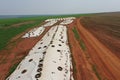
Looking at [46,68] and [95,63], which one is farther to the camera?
[95,63]

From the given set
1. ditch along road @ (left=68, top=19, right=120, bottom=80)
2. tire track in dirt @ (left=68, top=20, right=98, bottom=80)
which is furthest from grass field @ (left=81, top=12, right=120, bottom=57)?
tire track in dirt @ (left=68, top=20, right=98, bottom=80)

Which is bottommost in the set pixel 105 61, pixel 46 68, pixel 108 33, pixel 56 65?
pixel 108 33

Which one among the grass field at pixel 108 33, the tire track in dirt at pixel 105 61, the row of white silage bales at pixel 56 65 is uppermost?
the row of white silage bales at pixel 56 65

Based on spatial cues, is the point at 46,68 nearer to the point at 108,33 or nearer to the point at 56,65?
the point at 56,65

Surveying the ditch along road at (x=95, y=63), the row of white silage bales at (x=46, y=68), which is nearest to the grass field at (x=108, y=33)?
the ditch along road at (x=95, y=63)

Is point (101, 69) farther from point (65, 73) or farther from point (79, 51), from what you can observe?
point (79, 51)

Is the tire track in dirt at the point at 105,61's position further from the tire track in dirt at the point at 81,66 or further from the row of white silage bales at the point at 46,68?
the row of white silage bales at the point at 46,68

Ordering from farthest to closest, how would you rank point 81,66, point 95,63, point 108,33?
1. point 108,33
2. point 95,63
3. point 81,66

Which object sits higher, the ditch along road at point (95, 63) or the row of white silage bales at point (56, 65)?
the row of white silage bales at point (56, 65)

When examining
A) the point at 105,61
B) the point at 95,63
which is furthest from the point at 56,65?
the point at 105,61

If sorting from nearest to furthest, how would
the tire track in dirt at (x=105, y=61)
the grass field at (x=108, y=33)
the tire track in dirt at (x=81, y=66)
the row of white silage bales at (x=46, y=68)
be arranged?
1. the row of white silage bales at (x=46, y=68)
2. the tire track in dirt at (x=81, y=66)
3. the tire track in dirt at (x=105, y=61)
4. the grass field at (x=108, y=33)

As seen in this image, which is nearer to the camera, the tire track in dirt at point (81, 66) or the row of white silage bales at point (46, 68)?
the row of white silage bales at point (46, 68)

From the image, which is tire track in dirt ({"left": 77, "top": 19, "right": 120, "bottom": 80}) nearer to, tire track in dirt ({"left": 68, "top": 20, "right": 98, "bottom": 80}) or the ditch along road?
the ditch along road
